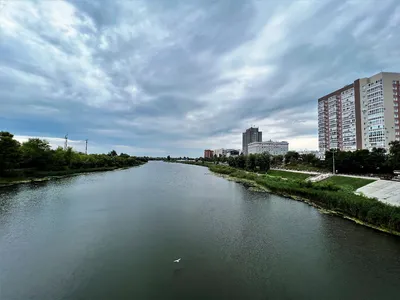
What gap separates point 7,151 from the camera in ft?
111

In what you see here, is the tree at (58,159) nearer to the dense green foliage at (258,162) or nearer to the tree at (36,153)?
the tree at (36,153)

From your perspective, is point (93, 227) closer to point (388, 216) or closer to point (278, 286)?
point (278, 286)

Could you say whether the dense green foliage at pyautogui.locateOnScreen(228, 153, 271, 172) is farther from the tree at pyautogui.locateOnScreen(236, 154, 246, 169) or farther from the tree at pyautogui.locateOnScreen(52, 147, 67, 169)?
the tree at pyautogui.locateOnScreen(52, 147, 67, 169)

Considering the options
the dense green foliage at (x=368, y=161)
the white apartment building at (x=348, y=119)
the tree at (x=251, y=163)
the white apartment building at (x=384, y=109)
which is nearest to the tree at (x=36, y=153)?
the tree at (x=251, y=163)

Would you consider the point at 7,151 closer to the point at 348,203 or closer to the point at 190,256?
the point at 190,256

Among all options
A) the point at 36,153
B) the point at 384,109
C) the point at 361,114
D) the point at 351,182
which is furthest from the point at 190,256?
the point at 361,114

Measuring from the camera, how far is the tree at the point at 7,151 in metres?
33.6

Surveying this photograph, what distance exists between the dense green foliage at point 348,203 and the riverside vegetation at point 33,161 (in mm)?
40268

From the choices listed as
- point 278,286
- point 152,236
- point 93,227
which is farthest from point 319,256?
point 93,227

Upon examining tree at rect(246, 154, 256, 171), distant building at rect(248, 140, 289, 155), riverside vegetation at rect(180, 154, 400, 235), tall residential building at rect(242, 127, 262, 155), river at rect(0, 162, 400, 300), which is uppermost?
tall residential building at rect(242, 127, 262, 155)

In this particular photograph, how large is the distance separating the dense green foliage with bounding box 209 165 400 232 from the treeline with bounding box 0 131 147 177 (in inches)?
1590

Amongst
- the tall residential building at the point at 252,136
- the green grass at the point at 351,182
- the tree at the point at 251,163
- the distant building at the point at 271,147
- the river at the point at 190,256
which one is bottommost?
the river at the point at 190,256


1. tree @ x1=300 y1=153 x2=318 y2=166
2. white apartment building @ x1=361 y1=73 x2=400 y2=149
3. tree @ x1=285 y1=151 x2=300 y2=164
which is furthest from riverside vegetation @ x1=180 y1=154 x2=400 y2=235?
tree @ x1=285 y1=151 x2=300 y2=164

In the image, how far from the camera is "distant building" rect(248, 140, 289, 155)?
13700cm
